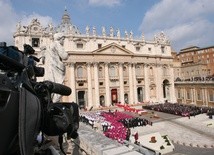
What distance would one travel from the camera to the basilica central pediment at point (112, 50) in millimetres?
46250

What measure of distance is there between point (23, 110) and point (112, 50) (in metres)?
46.2

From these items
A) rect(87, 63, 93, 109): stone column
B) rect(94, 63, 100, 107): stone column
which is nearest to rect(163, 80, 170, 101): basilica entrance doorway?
rect(94, 63, 100, 107): stone column

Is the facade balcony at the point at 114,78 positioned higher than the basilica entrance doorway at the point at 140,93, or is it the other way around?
the facade balcony at the point at 114,78

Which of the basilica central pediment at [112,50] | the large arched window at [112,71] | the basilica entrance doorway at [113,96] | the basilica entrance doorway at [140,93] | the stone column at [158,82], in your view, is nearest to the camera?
the basilica central pediment at [112,50]

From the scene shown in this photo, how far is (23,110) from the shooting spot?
1617mm

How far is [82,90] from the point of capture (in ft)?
149

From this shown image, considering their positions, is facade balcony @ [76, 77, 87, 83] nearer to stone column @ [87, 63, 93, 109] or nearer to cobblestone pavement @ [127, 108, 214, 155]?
stone column @ [87, 63, 93, 109]

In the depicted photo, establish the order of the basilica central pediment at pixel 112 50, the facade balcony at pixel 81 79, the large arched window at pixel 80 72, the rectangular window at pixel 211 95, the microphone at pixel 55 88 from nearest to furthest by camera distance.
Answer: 1. the microphone at pixel 55 88
2. the facade balcony at pixel 81 79
3. the large arched window at pixel 80 72
4. the rectangular window at pixel 211 95
5. the basilica central pediment at pixel 112 50

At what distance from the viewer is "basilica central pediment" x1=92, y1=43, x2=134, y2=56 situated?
46250 mm

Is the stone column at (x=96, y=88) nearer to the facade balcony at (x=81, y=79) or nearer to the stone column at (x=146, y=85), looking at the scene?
the facade balcony at (x=81, y=79)

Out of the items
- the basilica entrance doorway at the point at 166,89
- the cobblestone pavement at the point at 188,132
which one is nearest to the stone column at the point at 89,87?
the cobblestone pavement at the point at 188,132

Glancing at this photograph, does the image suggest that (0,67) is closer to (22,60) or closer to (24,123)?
(22,60)

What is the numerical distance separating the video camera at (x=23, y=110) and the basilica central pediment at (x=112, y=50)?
43713 millimetres

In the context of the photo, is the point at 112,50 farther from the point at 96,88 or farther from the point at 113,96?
the point at 113,96
